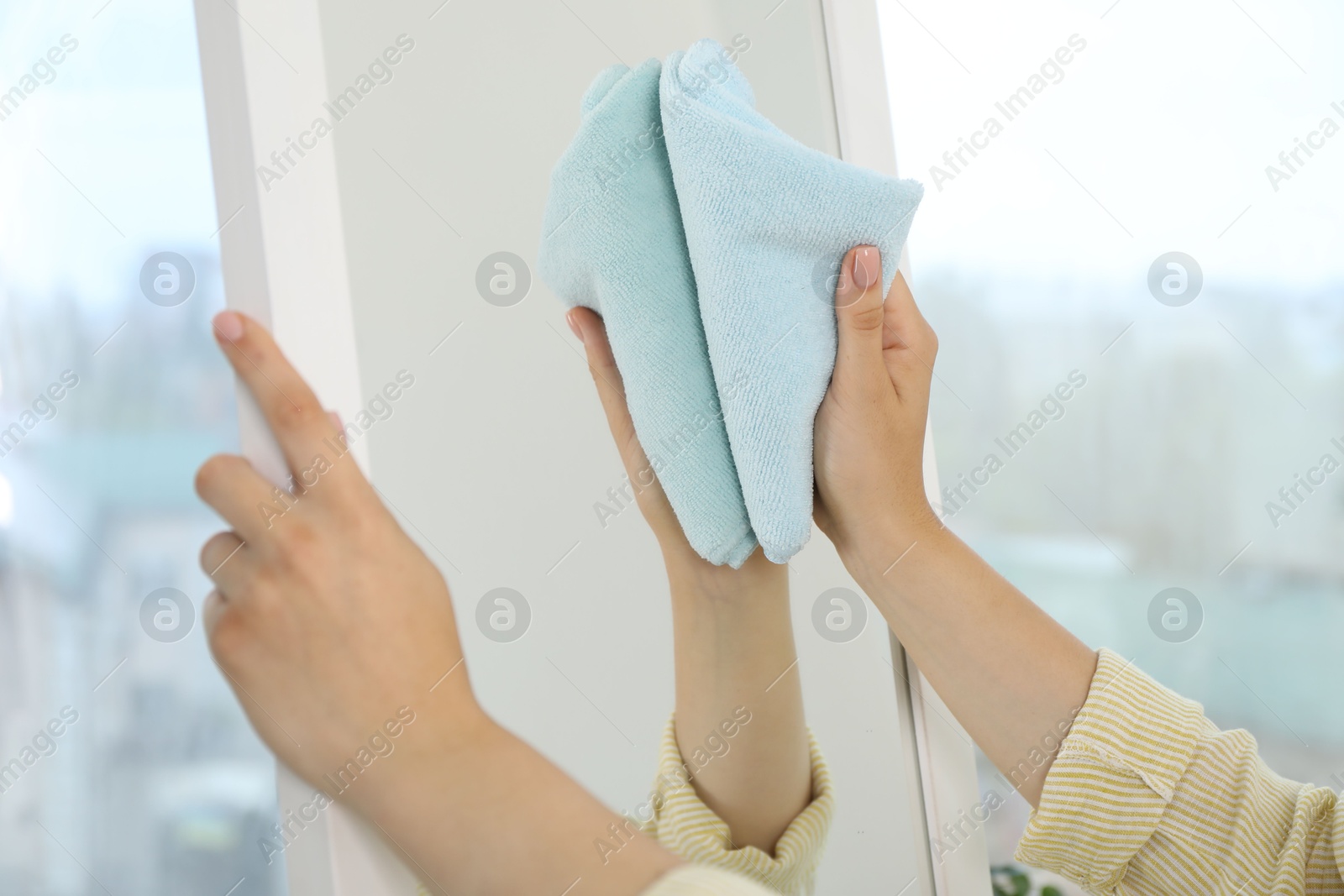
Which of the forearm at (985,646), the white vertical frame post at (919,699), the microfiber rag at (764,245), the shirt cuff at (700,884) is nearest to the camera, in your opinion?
the shirt cuff at (700,884)

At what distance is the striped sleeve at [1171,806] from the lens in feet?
1.62

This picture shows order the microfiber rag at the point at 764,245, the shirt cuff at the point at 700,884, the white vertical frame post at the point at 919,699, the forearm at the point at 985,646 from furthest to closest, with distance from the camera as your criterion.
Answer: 1. the white vertical frame post at the point at 919,699
2. the forearm at the point at 985,646
3. the microfiber rag at the point at 764,245
4. the shirt cuff at the point at 700,884

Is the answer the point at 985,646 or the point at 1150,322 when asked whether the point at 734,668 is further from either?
the point at 1150,322

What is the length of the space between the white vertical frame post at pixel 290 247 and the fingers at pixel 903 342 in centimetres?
30

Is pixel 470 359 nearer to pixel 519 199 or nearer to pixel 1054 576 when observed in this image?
pixel 519 199

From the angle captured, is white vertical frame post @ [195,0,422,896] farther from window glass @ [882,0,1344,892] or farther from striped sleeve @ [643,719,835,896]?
window glass @ [882,0,1344,892]

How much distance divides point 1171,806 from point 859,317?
1.13 ft

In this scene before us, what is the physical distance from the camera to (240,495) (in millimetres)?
331

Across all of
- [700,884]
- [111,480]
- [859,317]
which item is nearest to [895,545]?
[859,317]

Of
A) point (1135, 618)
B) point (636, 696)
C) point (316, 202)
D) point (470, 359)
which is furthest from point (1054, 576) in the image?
point (316, 202)

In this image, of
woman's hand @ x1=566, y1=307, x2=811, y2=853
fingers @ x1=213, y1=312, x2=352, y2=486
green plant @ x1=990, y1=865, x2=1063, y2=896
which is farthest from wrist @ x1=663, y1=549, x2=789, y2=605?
green plant @ x1=990, y1=865, x2=1063, y2=896

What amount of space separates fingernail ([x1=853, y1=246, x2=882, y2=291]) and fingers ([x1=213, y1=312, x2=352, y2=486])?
27 centimetres

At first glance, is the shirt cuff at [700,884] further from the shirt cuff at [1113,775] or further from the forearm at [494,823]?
the shirt cuff at [1113,775]

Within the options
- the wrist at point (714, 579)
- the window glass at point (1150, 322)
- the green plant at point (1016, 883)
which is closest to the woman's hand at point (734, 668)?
the wrist at point (714, 579)
